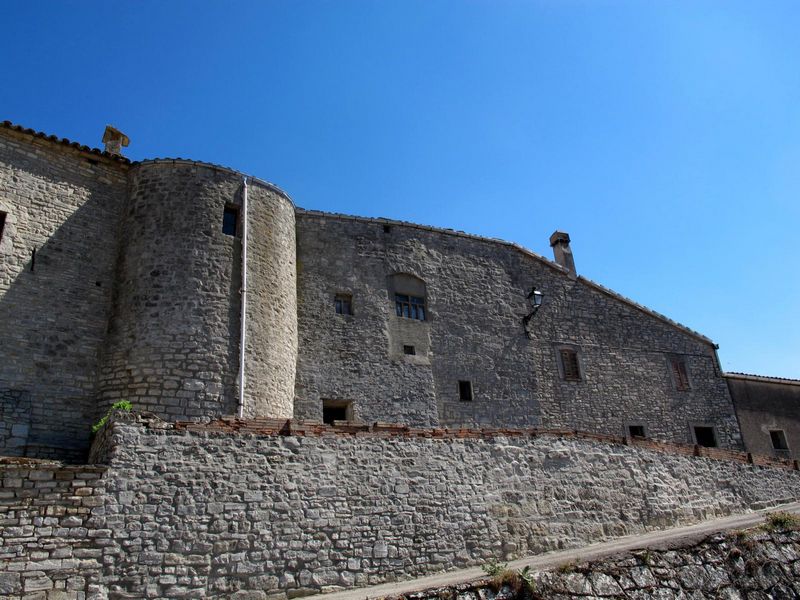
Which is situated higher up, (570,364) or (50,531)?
(570,364)

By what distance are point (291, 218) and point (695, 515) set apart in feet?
42.0

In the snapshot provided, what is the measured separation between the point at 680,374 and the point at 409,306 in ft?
35.4

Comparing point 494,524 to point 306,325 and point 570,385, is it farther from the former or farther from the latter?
point 570,385

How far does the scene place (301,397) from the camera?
678 inches

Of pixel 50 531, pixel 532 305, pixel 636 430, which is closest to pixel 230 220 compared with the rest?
pixel 50 531

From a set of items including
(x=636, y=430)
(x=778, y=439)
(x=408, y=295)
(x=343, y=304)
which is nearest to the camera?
(x=343, y=304)

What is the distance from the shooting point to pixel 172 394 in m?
13.9

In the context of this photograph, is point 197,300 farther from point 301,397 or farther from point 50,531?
point 50,531

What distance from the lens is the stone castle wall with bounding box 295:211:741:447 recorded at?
60.7 feet

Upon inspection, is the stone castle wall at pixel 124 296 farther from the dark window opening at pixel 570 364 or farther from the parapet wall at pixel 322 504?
the dark window opening at pixel 570 364

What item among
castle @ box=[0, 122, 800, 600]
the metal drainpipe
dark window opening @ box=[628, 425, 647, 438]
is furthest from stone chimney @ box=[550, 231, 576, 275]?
the metal drainpipe

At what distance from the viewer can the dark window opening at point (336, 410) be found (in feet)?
58.2

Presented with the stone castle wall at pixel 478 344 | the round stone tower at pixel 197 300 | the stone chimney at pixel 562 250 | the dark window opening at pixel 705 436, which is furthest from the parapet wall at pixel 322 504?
the stone chimney at pixel 562 250

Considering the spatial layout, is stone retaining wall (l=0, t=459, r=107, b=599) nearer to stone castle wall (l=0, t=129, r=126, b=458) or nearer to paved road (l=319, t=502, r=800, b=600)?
paved road (l=319, t=502, r=800, b=600)
